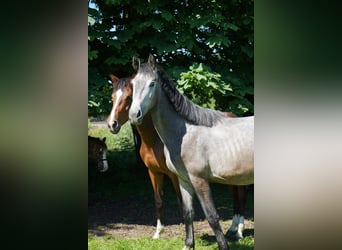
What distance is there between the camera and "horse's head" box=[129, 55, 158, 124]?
2994 mm

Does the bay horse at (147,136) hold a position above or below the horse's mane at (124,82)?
below

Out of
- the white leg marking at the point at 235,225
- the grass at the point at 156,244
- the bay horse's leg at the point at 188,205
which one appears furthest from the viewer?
the white leg marking at the point at 235,225

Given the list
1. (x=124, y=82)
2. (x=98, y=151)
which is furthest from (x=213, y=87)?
(x=98, y=151)

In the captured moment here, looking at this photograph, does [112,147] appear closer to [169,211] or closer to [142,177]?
[142,177]

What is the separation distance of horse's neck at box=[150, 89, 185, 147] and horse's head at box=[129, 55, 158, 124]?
2.6 inches

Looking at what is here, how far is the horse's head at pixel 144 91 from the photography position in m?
2.99

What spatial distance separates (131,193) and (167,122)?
3420mm

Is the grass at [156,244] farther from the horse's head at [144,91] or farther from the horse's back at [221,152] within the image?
the horse's head at [144,91]

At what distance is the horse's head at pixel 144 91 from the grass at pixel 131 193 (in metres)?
1.53

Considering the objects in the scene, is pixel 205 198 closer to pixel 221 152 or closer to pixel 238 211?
pixel 221 152

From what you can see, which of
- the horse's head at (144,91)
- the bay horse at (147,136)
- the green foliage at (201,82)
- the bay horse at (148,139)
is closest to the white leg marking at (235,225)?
the bay horse at (148,139)

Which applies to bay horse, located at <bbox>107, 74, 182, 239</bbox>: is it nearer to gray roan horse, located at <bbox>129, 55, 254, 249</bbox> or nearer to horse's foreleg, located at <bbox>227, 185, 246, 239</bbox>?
horse's foreleg, located at <bbox>227, 185, 246, 239</bbox>

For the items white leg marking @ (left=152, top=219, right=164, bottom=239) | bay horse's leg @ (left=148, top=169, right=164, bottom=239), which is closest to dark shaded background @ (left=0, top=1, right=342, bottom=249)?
bay horse's leg @ (left=148, top=169, right=164, bottom=239)

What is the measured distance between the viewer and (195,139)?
305cm
